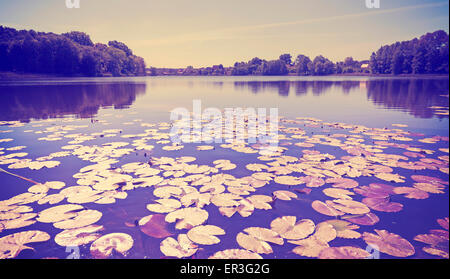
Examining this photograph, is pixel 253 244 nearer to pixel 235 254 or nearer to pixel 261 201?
pixel 235 254

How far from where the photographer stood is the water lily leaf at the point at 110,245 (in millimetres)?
2896

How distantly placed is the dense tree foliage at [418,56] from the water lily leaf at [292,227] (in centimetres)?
11185

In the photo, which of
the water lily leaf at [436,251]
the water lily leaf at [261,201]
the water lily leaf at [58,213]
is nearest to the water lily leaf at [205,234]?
the water lily leaf at [261,201]

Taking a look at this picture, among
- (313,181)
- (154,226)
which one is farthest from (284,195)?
(154,226)

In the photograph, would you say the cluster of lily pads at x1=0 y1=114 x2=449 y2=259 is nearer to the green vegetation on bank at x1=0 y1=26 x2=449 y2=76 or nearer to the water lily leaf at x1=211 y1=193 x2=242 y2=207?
the water lily leaf at x1=211 y1=193 x2=242 y2=207

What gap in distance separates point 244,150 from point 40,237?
491cm

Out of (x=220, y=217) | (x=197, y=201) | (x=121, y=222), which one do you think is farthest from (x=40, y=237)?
(x=220, y=217)

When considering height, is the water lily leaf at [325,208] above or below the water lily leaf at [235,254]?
above

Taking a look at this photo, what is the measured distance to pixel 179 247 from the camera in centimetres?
298

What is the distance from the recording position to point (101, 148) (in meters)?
6.89

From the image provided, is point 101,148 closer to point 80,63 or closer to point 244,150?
point 244,150

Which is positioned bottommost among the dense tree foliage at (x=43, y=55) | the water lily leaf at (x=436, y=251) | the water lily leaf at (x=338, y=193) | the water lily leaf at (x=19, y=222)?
the water lily leaf at (x=436, y=251)

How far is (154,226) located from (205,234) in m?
0.78

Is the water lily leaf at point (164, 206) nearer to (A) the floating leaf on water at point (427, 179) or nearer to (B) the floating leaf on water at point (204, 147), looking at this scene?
(B) the floating leaf on water at point (204, 147)
